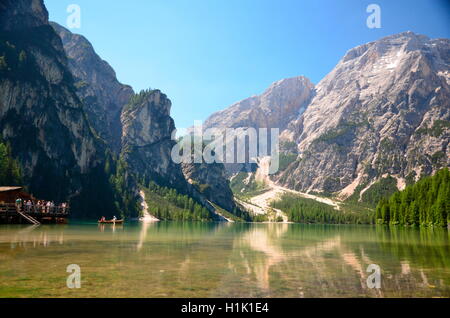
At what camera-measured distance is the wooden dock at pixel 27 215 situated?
244 feet

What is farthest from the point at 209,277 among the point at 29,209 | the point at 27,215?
the point at 29,209

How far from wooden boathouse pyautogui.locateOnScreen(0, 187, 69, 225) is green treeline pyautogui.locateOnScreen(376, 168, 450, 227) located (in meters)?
105

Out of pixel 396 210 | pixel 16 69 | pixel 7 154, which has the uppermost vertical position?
pixel 16 69

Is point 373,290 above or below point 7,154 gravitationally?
below

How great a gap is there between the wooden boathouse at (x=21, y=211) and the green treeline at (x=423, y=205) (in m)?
105

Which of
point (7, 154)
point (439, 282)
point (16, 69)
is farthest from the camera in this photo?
point (16, 69)

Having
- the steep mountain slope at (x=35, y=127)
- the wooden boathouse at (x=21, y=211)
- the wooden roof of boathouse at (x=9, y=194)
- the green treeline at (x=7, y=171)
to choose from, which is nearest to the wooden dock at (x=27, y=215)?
the wooden boathouse at (x=21, y=211)

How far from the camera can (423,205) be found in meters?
119

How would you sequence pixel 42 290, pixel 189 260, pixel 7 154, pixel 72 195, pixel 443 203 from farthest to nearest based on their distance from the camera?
pixel 72 195 → pixel 7 154 → pixel 443 203 → pixel 189 260 → pixel 42 290

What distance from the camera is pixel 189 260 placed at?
84.1 feet
